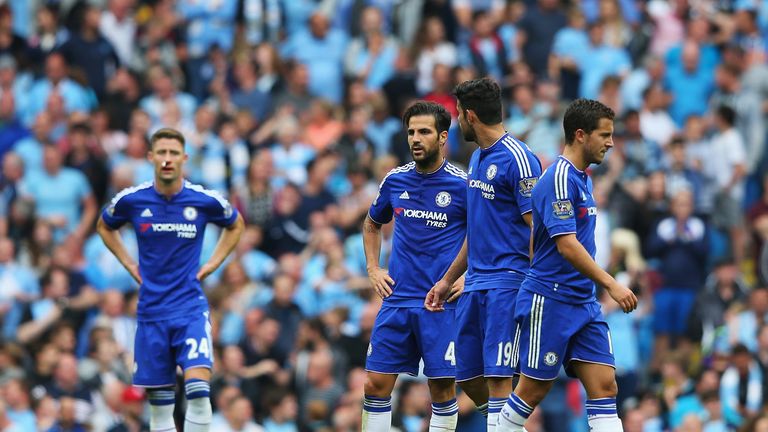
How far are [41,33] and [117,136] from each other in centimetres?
333

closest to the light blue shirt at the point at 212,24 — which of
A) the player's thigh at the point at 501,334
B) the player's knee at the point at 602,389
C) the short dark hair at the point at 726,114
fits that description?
the short dark hair at the point at 726,114

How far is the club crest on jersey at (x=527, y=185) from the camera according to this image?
12.2 metres

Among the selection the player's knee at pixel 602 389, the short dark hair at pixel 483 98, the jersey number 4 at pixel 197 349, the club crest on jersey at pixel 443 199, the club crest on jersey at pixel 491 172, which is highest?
the short dark hair at pixel 483 98

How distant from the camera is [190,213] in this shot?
14.6 metres

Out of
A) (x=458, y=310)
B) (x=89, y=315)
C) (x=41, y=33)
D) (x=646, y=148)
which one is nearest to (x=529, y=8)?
(x=646, y=148)

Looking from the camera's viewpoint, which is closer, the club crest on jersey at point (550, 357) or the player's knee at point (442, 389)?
the club crest on jersey at point (550, 357)

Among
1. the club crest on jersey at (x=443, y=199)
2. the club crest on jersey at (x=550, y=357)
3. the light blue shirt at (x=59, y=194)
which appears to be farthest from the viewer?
the light blue shirt at (x=59, y=194)

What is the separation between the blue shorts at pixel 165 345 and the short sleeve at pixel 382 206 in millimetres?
1922

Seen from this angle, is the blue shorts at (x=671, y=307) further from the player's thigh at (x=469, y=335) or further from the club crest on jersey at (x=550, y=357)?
the club crest on jersey at (x=550, y=357)

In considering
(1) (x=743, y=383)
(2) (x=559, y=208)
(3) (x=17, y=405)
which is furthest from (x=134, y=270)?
(1) (x=743, y=383)

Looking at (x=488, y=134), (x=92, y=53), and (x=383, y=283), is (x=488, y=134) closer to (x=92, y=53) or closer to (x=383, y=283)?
(x=383, y=283)

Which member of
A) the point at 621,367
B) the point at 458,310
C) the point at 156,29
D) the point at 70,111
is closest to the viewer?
the point at 458,310

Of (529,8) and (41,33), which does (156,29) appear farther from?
(529,8)

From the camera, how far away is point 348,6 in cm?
2589
